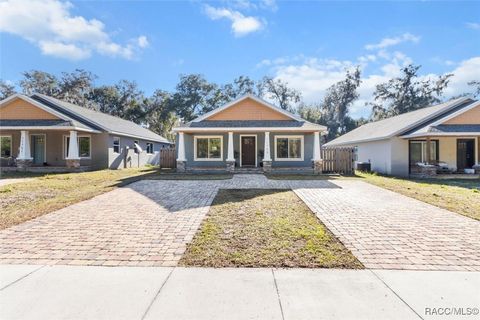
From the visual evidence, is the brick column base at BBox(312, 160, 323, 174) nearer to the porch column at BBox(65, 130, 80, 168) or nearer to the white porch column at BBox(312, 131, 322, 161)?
the white porch column at BBox(312, 131, 322, 161)

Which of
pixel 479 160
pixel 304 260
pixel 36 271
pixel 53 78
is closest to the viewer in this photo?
pixel 36 271

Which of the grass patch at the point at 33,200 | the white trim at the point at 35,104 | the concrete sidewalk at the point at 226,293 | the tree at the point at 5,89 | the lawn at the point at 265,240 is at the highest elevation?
the tree at the point at 5,89

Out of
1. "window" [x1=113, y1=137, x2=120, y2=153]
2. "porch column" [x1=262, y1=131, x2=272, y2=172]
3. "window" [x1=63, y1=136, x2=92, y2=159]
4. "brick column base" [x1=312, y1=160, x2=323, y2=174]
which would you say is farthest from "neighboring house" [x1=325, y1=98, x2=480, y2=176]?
"window" [x1=63, y1=136, x2=92, y2=159]

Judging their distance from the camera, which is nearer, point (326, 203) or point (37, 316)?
point (37, 316)

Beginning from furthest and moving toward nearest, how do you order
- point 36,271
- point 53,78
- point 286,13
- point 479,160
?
point 53,78 < point 479,160 < point 286,13 < point 36,271

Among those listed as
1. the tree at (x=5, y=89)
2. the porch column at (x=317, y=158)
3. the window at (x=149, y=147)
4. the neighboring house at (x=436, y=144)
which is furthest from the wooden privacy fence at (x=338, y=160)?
the tree at (x=5, y=89)

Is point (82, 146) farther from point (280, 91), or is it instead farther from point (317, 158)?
point (280, 91)

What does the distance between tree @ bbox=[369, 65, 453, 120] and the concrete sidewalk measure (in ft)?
156

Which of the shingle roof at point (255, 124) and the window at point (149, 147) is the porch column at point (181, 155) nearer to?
the shingle roof at point (255, 124)

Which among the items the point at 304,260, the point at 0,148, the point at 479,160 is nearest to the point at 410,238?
the point at 304,260

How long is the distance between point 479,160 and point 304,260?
2095 centimetres

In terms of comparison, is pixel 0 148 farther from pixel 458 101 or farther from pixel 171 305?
pixel 458 101

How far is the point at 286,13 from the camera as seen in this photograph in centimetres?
1328

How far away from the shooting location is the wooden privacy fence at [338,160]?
62.0ft
